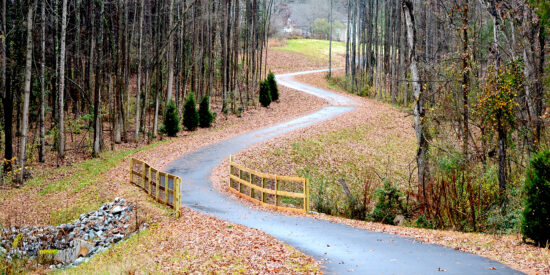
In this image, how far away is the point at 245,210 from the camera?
15.4m

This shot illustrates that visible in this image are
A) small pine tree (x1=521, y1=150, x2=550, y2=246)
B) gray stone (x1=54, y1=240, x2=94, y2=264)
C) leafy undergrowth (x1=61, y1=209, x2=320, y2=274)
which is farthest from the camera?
gray stone (x1=54, y1=240, x2=94, y2=264)

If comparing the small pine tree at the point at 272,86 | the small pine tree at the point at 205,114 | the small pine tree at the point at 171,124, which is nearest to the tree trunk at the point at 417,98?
the small pine tree at the point at 171,124

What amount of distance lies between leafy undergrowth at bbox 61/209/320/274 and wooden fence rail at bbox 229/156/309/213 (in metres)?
2.54

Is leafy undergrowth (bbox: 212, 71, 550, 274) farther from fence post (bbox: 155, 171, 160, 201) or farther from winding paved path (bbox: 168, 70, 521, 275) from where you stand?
fence post (bbox: 155, 171, 160, 201)

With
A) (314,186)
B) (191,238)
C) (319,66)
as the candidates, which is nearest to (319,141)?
(314,186)

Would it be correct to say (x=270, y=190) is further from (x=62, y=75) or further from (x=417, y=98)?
(x=62, y=75)

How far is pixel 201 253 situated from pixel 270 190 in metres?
5.25

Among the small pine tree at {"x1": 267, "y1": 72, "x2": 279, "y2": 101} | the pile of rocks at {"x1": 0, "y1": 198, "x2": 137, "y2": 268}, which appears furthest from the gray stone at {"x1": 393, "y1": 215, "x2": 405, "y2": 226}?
the small pine tree at {"x1": 267, "y1": 72, "x2": 279, "y2": 101}

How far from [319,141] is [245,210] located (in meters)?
12.2

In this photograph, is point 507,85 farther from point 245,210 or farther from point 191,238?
point 191,238

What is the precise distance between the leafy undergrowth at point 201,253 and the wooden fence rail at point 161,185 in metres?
1.14

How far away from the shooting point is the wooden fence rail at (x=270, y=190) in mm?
15070

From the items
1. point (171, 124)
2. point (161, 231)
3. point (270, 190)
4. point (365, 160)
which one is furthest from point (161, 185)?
point (365, 160)

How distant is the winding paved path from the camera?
9.41 meters
